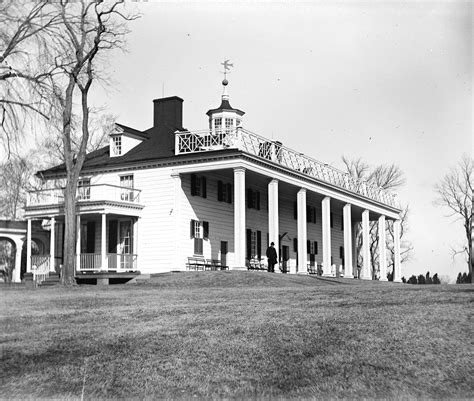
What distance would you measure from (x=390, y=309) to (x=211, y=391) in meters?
4.91

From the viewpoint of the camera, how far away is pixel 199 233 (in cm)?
3350

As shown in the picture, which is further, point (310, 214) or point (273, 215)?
point (310, 214)

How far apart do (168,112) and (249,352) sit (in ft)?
97.7

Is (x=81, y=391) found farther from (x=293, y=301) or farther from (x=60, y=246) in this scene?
(x=60, y=246)

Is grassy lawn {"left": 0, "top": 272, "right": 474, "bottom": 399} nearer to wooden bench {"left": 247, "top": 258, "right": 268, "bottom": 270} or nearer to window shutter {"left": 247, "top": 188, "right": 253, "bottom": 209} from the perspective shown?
wooden bench {"left": 247, "top": 258, "right": 268, "bottom": 270}

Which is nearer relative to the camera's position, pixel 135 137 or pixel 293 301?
pixel 293 301

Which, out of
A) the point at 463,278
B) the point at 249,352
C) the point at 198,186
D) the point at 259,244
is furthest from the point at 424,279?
the point at 249,352

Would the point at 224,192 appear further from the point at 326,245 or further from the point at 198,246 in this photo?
the point at 326,245

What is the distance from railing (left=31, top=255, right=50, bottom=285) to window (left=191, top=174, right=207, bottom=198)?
7639 millimetres

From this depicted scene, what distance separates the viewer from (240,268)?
29312 mm

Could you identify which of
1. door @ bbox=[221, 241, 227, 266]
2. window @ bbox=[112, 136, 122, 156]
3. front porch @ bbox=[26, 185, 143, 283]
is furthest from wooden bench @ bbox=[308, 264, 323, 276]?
window @ bbox=[112, 136, 122, 156]

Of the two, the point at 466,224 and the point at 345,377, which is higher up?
the point at 466,224

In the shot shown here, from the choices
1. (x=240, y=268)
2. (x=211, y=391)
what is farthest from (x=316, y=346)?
(x=240, y=268)

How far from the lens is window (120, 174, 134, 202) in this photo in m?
33.4
